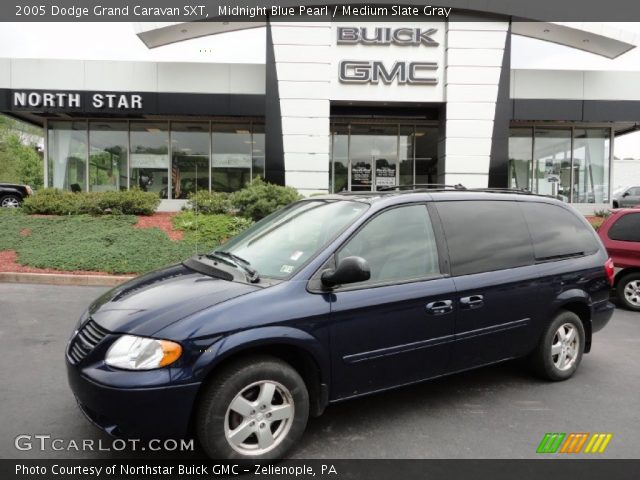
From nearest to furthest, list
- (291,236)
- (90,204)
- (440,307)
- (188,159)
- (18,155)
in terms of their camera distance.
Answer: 1. (440,307)
2. (291,236)
3. (90,204)
4. (188,159)
5. (18,155)

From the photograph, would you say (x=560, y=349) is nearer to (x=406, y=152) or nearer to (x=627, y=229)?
(x=627, y=229)

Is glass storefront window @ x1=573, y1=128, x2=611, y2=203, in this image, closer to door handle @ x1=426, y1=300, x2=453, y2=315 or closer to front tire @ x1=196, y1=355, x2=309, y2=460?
door handle @ x1=426, y1=300, x2=453, y2=315

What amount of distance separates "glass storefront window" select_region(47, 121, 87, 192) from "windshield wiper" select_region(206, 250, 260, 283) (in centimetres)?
1864

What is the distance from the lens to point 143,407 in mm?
2717

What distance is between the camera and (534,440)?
3475 mm

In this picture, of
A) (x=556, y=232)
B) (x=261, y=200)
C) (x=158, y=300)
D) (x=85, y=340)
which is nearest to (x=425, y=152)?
(x=261, y=200)

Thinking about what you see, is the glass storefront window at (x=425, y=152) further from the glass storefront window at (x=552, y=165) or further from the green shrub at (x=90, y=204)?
the green shrub at (x=90, y=204)

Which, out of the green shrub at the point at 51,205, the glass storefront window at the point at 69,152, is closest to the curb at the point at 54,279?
the green shrub at the point at 51,205

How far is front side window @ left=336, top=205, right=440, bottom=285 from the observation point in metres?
3.55

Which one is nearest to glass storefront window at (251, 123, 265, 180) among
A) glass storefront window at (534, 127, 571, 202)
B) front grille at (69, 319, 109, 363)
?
glass storefront window at (534, 127, 571, 202)

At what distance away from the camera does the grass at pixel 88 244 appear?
10219 mm

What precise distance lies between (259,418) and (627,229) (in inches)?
302

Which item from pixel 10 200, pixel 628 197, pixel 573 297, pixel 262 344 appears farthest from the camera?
pixel 628 197

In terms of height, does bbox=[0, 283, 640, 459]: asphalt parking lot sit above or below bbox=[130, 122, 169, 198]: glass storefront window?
below
